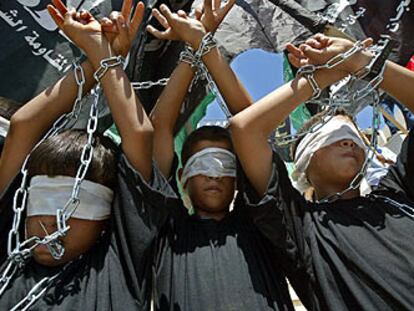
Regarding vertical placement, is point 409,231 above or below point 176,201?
below

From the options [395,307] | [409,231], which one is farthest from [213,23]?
[395,307]

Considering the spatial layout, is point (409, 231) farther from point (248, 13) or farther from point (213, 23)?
point (248, 13)

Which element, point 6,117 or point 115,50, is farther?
point 6,117

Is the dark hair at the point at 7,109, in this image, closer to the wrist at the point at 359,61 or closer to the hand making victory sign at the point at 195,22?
the hand making victory sign at the point at 195,22

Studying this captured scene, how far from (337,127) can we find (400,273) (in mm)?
569

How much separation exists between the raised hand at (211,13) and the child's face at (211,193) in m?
0.49

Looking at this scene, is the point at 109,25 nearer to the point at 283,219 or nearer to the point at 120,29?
the point at 120,29

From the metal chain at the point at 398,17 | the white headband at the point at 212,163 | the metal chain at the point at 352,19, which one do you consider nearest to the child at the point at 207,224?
the white headband at the point at 212,163

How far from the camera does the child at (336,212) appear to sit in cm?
143

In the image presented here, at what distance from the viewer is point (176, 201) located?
1.55 meters

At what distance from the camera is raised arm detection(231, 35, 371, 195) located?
5.00 feet

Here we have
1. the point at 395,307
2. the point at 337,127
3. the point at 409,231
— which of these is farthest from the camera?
the point at 337,127

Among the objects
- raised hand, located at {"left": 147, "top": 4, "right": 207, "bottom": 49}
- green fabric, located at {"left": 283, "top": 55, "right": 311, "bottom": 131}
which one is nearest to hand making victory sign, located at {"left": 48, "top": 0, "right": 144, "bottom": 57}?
raised hand, located at {"left": 147, "top": 4, "right": 207, "bottom": 49}

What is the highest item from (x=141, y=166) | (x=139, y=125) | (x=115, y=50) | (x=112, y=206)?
(x=115, y=50)
